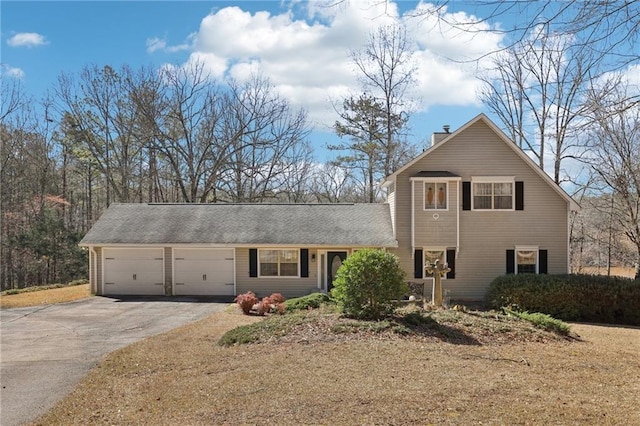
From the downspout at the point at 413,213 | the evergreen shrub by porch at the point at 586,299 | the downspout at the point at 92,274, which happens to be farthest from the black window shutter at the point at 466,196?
the downspout at the point at 92,274

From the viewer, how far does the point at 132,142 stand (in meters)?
35.0

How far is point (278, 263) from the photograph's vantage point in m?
21.8

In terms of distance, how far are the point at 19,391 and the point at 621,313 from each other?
17.6 meters

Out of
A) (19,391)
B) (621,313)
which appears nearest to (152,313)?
(19,391)

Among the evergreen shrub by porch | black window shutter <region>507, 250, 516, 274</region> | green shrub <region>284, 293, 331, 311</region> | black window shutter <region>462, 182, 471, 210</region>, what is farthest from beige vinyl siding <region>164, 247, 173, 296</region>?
black window shutter <region>507, 250, 516, 274</region>

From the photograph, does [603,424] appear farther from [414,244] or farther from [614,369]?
[414,244]

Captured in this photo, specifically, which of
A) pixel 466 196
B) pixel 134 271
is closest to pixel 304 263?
pixel 466 196

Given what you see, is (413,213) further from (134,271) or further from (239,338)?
(134,271)

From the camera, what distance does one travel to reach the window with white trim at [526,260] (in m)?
20.7

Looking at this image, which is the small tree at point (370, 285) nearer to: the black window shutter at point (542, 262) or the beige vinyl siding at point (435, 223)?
the beige vinyl siding at point (435, 223)

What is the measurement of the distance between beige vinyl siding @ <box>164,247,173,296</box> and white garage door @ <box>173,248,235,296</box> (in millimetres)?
171

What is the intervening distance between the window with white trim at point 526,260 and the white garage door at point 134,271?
564 inches

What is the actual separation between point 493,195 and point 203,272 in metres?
12.1

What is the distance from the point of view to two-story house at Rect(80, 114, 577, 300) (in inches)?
815
